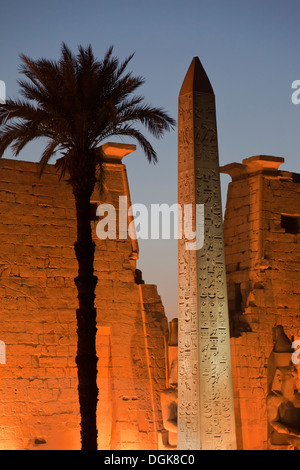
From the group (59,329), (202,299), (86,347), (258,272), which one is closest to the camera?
(202,299)

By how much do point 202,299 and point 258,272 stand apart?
593cm

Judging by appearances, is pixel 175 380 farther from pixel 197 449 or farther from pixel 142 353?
pixel 197 449

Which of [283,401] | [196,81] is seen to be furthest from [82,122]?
[283,401]

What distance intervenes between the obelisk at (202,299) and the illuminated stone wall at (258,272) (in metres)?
5.10

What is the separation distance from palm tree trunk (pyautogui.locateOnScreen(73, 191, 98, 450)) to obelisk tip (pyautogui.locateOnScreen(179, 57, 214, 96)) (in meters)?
2.45

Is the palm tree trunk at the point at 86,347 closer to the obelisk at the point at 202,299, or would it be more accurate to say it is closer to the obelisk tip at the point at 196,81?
the obelisk at the point at 202,299

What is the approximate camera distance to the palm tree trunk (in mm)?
13539

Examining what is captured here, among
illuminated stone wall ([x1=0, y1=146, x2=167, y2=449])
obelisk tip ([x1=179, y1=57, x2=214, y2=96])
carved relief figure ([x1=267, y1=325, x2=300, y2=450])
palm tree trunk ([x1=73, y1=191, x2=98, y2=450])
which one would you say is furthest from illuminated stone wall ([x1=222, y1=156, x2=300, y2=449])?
obelisk tip ([x1=179, y1=57, x2=214, y2=96])

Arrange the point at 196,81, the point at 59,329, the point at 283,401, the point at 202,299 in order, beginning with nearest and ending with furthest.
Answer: the point at 202,299
the point at 196,81
the point at 59,329
the point at 283,401

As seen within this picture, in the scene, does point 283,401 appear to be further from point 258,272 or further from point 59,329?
point 59,329

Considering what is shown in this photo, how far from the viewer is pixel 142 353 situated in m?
16.8

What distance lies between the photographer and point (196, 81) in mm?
13133

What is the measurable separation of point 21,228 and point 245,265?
4619mm

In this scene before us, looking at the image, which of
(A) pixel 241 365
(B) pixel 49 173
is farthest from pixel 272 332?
(B) pixel 49 173
